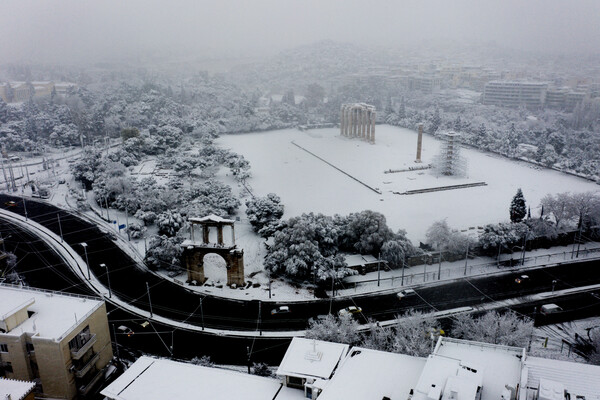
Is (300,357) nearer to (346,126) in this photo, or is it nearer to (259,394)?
(259,394)

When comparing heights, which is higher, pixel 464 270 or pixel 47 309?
pixel 47 309

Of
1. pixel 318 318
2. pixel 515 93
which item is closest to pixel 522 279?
pixel 318 318

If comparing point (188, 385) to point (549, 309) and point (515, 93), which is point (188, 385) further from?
point (515, 93)

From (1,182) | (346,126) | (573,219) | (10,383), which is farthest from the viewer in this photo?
(346,126)

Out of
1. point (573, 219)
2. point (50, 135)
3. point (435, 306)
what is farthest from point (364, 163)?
point (50, 135)

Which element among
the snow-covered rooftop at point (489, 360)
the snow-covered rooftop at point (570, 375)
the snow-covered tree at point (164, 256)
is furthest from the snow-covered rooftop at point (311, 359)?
the snow-covered tree at point (164, 256)

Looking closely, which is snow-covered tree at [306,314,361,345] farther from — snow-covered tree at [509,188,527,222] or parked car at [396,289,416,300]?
snow-covered tree at [509,188,527,222]
